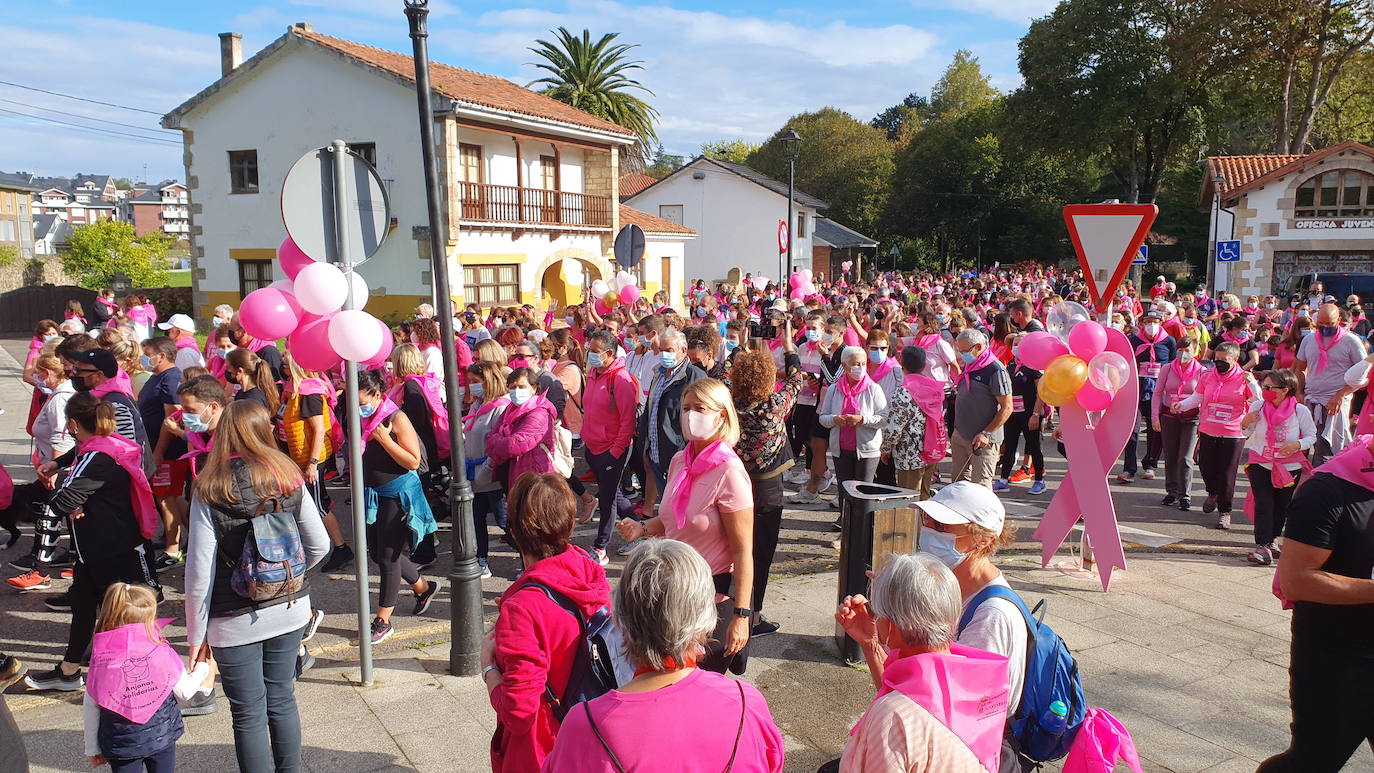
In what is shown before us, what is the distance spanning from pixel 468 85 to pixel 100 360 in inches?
864

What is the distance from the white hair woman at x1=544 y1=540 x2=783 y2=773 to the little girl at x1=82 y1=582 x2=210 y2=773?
2.14m

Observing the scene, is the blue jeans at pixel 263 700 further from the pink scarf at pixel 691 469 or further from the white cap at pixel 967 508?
the white cap at pixel 967 508

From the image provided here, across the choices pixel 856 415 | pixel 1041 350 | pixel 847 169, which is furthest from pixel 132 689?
pixel 847 169

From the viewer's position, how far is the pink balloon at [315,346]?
5.43m

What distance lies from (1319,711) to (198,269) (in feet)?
95.7

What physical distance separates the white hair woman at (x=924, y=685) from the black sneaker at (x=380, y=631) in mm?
3837

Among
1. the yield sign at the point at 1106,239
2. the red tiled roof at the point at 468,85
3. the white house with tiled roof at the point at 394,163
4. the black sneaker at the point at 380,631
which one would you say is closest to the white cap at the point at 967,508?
the yield sign at the point at 1106,239

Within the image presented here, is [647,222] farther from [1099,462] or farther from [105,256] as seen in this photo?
[1099,462]

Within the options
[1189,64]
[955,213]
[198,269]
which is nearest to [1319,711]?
[198,269]

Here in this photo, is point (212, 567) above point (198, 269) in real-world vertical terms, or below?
below

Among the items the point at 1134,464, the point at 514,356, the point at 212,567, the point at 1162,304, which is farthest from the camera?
the point at 1162,304

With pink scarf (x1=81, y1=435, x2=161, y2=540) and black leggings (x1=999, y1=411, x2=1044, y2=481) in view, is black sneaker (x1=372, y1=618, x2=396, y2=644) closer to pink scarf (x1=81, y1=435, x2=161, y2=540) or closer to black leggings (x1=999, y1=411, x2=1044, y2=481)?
pink scarf (x1=81, y1=435, x2=161, y2=540)

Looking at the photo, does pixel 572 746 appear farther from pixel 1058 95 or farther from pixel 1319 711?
pixel 1058 95

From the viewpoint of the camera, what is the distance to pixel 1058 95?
155ft
